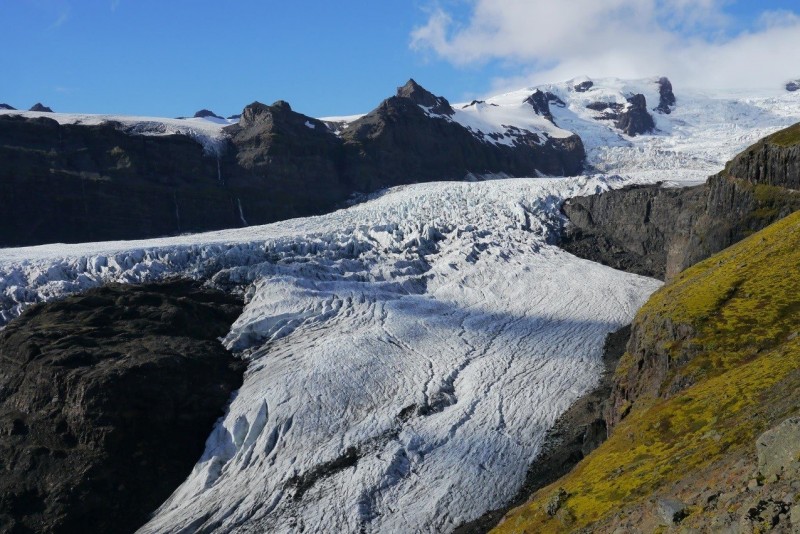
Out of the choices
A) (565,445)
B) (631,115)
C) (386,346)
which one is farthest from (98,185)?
(631,115)

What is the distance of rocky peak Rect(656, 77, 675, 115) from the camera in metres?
183

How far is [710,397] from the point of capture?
24281 mm

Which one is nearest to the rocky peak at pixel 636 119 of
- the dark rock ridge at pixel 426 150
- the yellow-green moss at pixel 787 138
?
the dark rock ridge at pixel 426 150

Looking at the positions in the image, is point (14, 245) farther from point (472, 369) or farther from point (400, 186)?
point (472, 369)

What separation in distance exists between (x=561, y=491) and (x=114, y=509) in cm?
2974

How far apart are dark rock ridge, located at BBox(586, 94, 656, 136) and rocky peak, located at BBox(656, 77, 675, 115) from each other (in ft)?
18.8

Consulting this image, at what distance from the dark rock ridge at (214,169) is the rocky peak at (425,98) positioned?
934 centimetres

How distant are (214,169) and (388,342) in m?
63.1

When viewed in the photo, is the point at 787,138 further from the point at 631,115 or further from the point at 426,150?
the point at 631,115

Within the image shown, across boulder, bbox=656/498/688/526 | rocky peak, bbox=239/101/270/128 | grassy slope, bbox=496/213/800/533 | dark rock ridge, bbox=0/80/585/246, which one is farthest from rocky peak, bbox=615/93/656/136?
boulder, bbox=656/498/688/526

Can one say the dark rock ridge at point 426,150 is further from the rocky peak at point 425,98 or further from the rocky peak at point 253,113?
the rocky peak at point 253,113

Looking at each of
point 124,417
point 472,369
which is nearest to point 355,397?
point 472,369

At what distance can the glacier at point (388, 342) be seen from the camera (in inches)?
1628

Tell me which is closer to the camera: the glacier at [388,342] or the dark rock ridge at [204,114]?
the glacier at [388,342]
